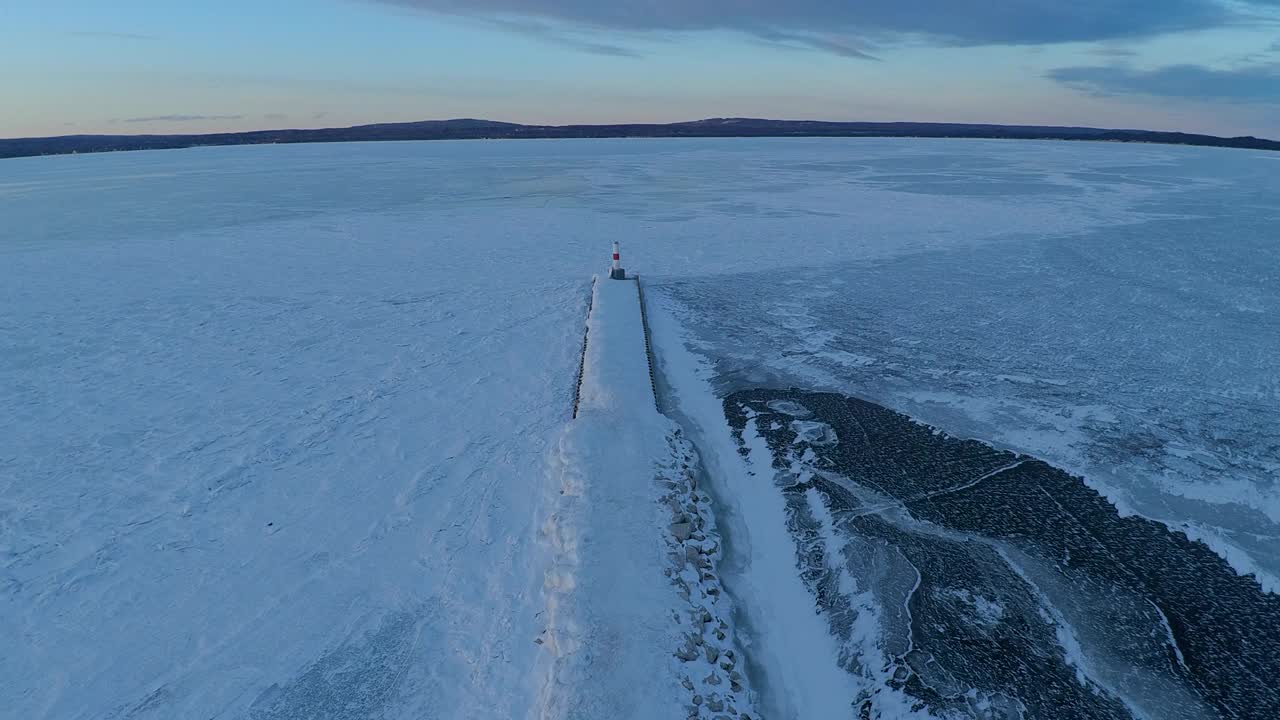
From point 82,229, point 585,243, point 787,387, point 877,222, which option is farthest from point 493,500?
point 82,229

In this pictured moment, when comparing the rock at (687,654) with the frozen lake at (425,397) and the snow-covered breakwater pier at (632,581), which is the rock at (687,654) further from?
the frozen lake at (425,397)

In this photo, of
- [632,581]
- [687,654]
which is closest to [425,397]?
[632,581]

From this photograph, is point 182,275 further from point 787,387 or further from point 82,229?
point 787,387

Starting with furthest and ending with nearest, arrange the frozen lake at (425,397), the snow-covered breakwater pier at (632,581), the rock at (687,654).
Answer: the frozen lake at (425,397), the rock at (687,654), the snow-covered breakwater pier at (632,581)

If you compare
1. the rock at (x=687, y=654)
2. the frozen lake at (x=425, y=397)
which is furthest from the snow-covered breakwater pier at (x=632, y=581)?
the frozen lake at (x=425, y=397)

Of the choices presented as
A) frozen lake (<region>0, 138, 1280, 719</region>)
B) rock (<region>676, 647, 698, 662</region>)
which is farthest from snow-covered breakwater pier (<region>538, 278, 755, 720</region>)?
frozen lake (<region>0, 138, 1280, 719</region>)

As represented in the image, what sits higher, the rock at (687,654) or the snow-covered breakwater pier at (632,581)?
the snow-covered breakwater pier at (632,581)

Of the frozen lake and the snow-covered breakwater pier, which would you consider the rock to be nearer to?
the snow-covered breakwater pier

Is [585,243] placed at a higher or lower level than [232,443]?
higher
